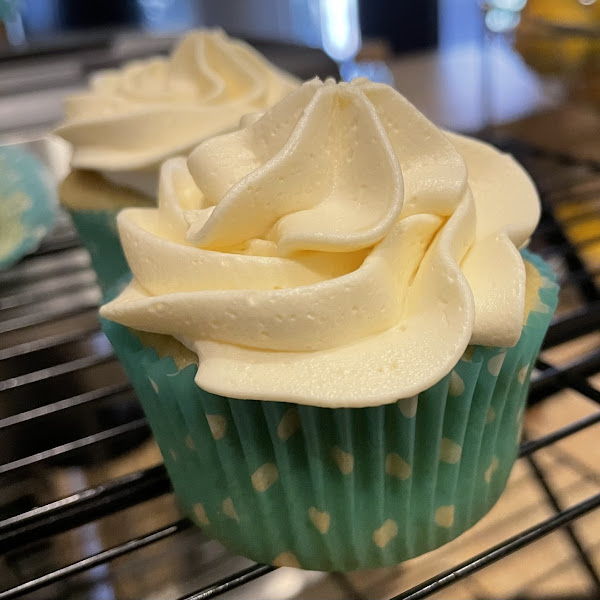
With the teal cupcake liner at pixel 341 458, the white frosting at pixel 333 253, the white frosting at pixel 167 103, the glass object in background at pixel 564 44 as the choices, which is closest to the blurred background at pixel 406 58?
the glass object in background at pixel 564 44

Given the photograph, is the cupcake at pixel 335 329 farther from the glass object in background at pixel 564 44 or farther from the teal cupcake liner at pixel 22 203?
the glass object in background at pixel 564 44

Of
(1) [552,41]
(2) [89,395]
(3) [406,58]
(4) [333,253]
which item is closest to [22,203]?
(2) [89,395]

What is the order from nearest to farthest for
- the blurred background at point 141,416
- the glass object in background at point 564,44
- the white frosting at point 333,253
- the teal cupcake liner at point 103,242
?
the white frosting at point 333,253, the blurred background at point 141,416, the teal cupcake liner at point 103,242, the glass object in background at point 564,44

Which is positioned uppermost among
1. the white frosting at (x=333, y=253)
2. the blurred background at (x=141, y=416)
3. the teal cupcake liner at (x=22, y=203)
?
the white frosting at (x=333, y=253)

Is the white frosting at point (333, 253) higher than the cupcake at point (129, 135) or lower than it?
higher

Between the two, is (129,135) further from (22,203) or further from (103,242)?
(22,203)

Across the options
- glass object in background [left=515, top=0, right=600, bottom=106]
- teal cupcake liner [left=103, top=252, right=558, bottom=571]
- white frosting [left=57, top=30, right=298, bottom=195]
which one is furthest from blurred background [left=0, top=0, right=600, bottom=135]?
teal cupcake liner [left=103, top=252, right=558, bottom=571]

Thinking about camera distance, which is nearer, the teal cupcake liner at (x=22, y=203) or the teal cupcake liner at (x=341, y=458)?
the teal cupcake liner at (x=341, y=458)
